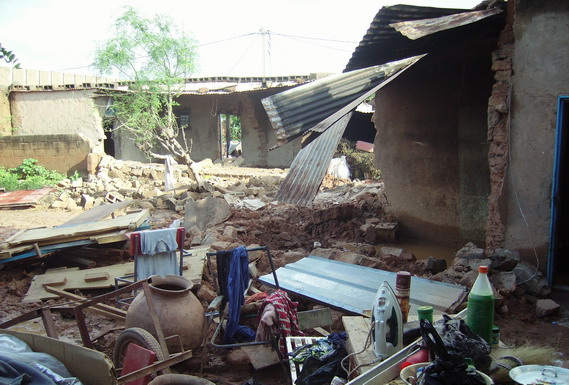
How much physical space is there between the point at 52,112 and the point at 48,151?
434 cm

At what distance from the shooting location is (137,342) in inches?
159

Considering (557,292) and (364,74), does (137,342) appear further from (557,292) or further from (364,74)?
(557,292)

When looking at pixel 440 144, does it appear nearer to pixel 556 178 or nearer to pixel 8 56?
pixel 556 178

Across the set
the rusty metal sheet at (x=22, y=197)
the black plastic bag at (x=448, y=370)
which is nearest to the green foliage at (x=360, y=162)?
the rusty metal sheet at (x=22, y=197)

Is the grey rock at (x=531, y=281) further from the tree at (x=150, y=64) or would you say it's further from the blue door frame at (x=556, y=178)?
the tree at (x=150, y=64)

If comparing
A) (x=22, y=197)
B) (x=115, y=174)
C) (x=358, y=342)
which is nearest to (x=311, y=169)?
(x=358, y=342)

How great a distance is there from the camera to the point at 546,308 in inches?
194

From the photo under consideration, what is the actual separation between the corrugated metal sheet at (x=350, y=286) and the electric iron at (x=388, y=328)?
158cm

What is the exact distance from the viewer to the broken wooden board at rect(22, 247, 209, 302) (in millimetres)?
6254

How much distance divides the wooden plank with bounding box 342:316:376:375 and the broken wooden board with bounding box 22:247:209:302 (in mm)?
3058

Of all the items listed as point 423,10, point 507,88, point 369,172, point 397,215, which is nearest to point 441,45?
point 423,10

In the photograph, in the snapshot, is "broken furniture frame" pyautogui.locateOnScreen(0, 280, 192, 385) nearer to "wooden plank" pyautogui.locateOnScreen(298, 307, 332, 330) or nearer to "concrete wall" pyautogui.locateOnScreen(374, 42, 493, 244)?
"wooden plank" pyautogui.locateOnScreen(298, 307, 332, 330)

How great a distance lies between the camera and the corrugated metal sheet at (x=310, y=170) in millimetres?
9516

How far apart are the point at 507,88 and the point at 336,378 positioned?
4.66m
